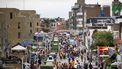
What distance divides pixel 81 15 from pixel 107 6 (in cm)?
2174

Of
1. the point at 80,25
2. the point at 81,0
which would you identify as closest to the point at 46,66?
the point at 80,25

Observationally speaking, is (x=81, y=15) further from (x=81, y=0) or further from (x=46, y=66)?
(x=46, y=66)

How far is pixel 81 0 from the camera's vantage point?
199750 millimetres

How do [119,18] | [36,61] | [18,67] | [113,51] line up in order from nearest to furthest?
1. [18,67]
2. [113,51]
3. [119,18]
4. [36,61]

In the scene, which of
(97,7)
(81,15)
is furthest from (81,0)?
(97,7)

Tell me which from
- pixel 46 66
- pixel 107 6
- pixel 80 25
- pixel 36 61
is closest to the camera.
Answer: pixel 46 66

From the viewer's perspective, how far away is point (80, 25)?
504 ft

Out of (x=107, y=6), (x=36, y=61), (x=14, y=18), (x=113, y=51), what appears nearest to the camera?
(x=113, y=51)

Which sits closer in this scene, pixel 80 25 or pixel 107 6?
pixel 107 6

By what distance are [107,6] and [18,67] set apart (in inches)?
3834

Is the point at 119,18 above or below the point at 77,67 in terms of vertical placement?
above

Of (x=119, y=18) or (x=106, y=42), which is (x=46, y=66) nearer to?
(x=119, y=18)

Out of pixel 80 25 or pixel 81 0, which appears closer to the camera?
pixel 80 25

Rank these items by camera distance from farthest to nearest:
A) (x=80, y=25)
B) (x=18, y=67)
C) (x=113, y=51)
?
(x=80, y=25), (x=113, y=51), (x=18, y=67)
